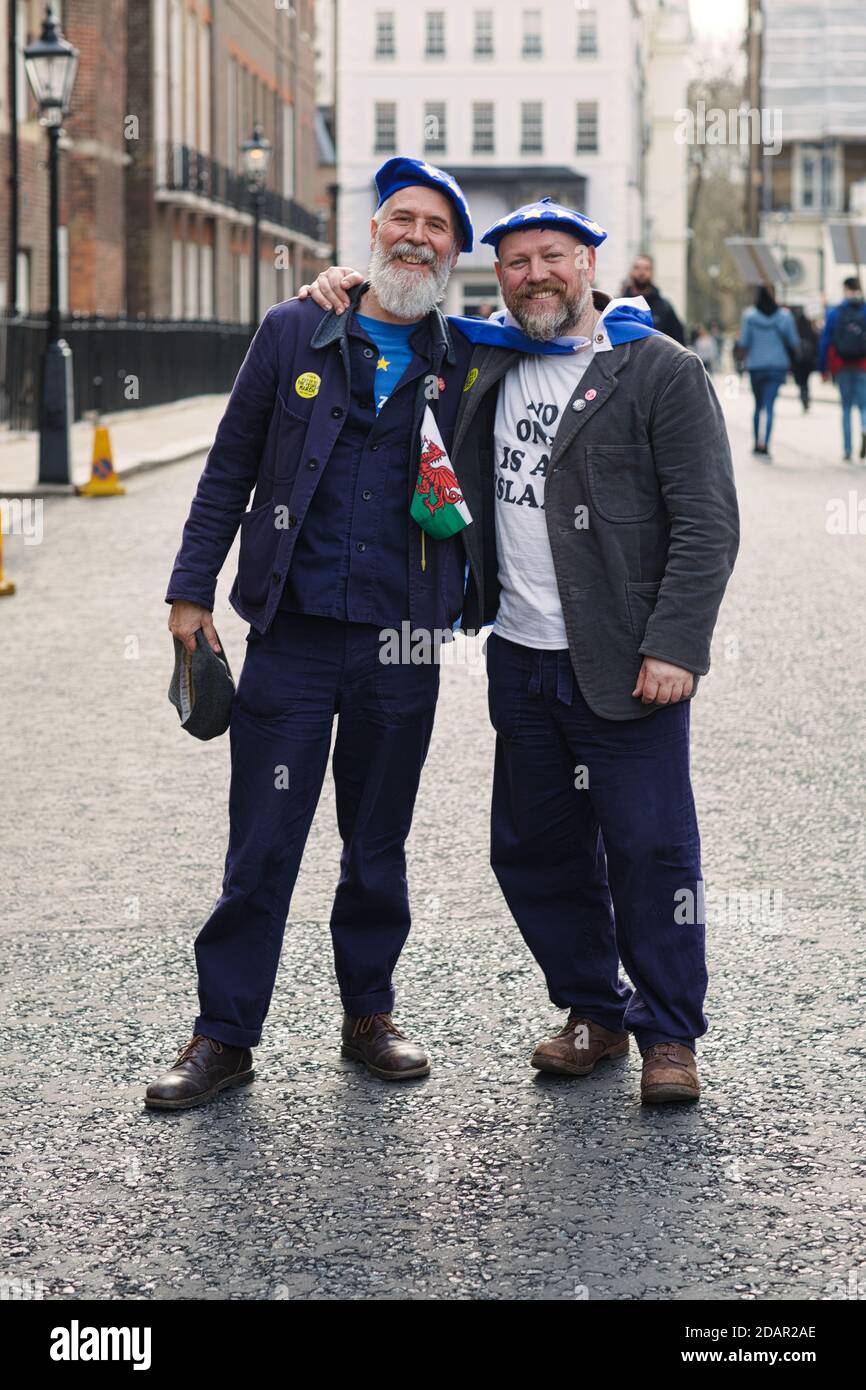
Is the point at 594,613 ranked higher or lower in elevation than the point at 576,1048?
higher

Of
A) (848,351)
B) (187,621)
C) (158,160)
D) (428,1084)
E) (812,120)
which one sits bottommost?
(428,1084)

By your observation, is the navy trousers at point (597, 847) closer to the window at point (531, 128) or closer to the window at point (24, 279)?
the window at point (24, 279)

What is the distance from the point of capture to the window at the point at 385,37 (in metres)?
76.1

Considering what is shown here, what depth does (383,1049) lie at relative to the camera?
439 cm

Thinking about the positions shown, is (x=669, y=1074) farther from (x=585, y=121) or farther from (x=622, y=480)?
(x=585, y=121)

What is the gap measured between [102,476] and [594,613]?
47.8 ft

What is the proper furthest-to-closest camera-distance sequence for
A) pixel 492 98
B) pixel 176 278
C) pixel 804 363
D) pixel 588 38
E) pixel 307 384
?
1. pixel 492 98
2. pixel 588 38
3. pixel 176 278
4. pixel 804 363
5. pixel 307 384

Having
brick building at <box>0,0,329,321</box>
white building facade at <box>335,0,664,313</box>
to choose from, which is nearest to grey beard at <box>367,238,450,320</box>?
brick building at <box>0,0,329,321</box>

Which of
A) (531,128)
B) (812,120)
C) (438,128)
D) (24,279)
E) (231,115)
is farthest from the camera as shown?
(812,120)

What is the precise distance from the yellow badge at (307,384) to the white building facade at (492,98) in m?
71.7

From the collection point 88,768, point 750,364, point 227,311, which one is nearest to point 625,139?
point 227,311

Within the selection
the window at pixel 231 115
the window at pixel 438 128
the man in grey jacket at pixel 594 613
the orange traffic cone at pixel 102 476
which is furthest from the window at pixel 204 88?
the man in grey jacket at pixel 594 613

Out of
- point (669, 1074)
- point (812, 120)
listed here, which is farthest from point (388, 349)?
point (812, 120)

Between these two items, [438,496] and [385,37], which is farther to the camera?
[385,37]
